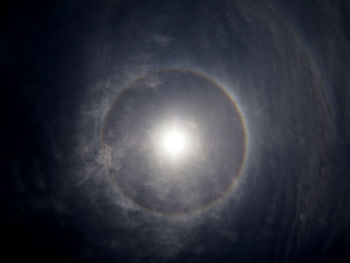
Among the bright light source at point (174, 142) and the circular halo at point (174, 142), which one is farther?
the bright light source at point (174, 142)

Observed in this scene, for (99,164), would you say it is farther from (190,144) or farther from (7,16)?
(7,16)

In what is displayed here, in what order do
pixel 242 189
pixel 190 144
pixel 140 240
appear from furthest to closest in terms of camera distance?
1. pixel 190 144
2. pixel 242 189
3. pixel 140 240

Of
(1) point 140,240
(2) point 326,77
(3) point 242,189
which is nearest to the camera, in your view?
(2) point 326,77

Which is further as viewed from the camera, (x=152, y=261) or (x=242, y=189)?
(x=242, y=189)

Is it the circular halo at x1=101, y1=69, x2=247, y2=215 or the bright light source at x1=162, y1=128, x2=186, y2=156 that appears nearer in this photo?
the circular halo at x1=101, y1=69, x2=247, y2=215

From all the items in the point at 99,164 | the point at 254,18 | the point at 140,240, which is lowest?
the point at 140,240

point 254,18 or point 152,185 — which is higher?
point 254,18

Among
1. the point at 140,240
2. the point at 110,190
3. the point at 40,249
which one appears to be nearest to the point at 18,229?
the point at 40,249
